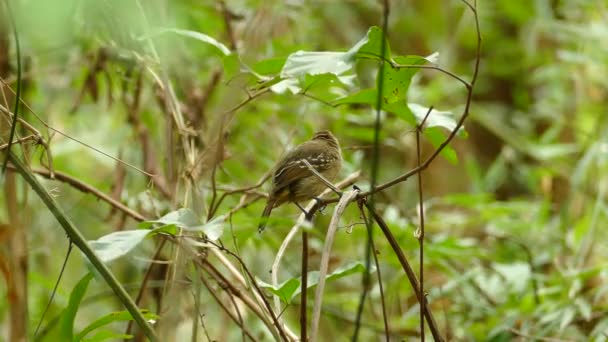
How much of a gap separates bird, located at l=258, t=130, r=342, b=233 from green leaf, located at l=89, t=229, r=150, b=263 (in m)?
1.48

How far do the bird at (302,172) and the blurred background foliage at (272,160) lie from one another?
0.34 ft

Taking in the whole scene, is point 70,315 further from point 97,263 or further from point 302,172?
point 302,172

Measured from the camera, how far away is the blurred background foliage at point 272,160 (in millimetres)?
2664

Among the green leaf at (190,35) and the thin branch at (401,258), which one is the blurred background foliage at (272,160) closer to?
the green leaf at (190,35)

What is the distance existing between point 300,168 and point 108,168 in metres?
2.67

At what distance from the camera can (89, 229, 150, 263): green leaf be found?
162 centimetres

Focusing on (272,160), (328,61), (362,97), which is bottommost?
(272,160)

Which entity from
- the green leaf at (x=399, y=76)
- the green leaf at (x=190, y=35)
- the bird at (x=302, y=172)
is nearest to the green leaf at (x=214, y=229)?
the green leaf at (x=399, y=76)

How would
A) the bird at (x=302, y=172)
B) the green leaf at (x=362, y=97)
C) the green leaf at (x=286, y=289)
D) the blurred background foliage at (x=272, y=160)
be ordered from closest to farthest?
the green leaf at (x=286, y=289), the green leaf at (x=362, y=97), the blurred background foliage at (x=272, y=160), the bird at (x=302, y=172)

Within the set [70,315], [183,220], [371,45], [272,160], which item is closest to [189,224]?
[183,220]

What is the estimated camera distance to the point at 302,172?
11.2 feet

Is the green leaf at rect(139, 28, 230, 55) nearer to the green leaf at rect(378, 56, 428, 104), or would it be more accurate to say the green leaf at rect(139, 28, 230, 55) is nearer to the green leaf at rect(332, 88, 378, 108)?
the green leaf at rect(332, 88, 378, 108)

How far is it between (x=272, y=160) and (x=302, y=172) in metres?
0.91

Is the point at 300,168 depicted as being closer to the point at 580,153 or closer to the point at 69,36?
the point at 69,36
